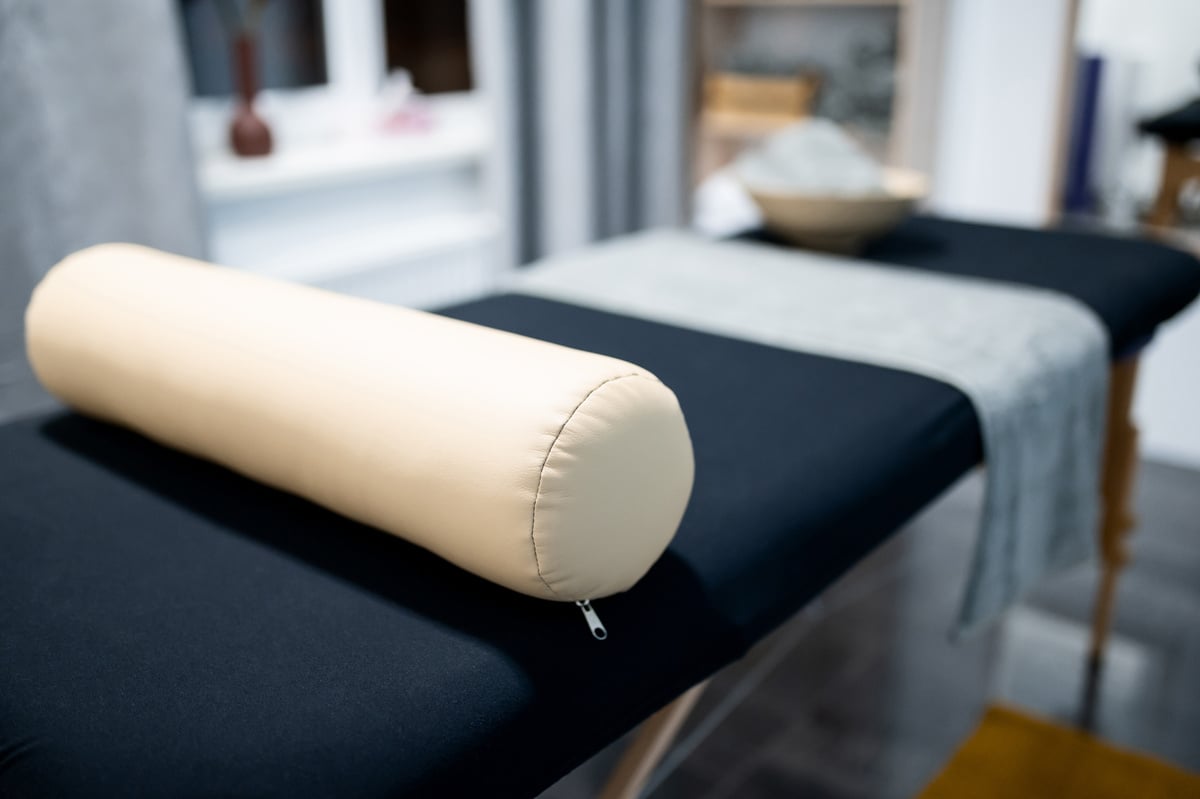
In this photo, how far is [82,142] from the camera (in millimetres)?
2088

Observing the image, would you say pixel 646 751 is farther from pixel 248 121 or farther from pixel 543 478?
pixel 248 121

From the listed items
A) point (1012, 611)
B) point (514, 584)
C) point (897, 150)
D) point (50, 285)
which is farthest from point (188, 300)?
point (897, 150)

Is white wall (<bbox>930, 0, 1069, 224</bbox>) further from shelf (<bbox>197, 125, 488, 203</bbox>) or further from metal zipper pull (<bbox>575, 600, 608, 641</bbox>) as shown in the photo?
metal zipper pull (<bbox>575, 600, 608, 641</bbox>)

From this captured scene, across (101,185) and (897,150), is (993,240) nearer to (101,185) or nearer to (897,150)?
(897,150)

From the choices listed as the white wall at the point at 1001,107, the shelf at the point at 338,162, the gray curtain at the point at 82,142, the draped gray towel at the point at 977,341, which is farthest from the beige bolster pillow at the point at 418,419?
the white wall at the point at 1001,107

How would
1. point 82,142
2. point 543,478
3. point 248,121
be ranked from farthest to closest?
point 248,121 → point 82,142 → point 543,478

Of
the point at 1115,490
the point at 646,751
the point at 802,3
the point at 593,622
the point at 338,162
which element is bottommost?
the point at 1115,490

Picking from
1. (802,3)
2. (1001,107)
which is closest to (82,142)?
(802,3)

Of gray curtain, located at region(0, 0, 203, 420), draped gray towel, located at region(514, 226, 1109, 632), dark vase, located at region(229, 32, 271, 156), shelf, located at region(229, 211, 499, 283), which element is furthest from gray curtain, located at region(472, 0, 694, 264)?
draped gray towel, located at region(514, 226, 1109, 632)

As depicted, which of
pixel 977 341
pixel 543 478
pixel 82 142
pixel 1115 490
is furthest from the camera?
pixel 82 142

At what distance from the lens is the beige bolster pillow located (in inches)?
30.3

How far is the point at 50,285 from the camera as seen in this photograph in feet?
3.94

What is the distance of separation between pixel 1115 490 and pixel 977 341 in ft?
2.27

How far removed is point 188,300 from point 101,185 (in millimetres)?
1257
